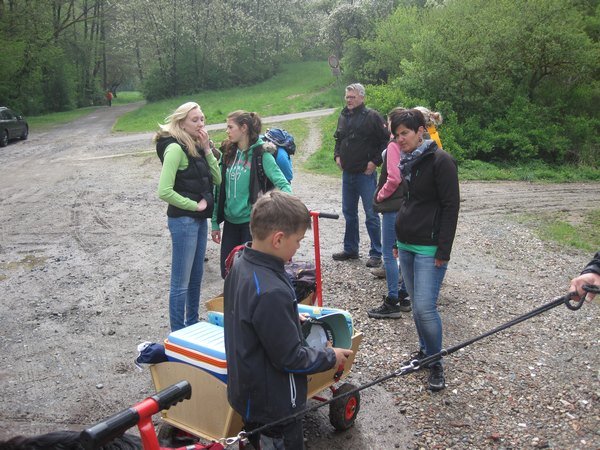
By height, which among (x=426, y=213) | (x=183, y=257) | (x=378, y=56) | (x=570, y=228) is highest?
(x=378, y=56)

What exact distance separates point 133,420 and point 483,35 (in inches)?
631

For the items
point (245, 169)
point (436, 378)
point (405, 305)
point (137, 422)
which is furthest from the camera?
point (405, 305)

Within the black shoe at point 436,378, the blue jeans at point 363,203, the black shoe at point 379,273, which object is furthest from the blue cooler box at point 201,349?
the blue jeans at point 363,203

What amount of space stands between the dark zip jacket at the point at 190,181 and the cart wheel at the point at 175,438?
5.79ft

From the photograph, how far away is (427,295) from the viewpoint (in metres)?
4.34

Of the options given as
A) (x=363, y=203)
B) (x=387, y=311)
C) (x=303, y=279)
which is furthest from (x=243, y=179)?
(x=363, y=203)

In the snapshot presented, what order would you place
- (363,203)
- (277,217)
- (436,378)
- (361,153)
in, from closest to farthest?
(277,217), (436,378), (361,153), (363,203)

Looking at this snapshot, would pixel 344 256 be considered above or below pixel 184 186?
below

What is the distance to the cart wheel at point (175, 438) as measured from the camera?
3.71 m

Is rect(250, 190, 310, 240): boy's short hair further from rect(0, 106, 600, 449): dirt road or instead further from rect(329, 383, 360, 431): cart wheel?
rect(0, 106, 600, 449): dirt road

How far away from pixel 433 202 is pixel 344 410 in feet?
5.46

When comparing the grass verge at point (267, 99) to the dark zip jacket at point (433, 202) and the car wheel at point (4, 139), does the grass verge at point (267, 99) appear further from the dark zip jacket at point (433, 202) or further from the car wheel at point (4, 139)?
the dark zip jacket at point (433, 202)

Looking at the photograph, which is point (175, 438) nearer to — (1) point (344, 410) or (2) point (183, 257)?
(1) point (344, 410)

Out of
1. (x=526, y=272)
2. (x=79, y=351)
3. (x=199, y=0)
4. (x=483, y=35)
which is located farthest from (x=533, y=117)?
(x=199, y=0)
